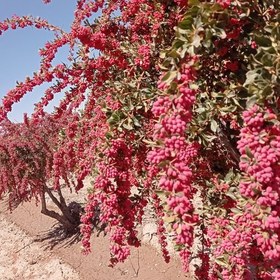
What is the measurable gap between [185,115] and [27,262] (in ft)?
29.5

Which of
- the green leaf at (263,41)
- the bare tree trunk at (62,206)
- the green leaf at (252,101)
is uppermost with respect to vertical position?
the green leaf at (263,41)

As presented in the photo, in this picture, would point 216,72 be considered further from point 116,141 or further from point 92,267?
point 92,267

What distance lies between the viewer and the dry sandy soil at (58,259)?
22.9 feet

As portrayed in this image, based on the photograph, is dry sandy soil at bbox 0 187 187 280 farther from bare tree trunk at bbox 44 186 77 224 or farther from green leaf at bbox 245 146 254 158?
green leaf at bbox 245 146 254 158

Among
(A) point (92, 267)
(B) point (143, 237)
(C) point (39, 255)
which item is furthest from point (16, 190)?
(B) point (143, 237)

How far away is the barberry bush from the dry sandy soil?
3077mm

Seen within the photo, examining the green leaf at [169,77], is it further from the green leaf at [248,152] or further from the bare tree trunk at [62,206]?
the bare tree trunk at [62,206]

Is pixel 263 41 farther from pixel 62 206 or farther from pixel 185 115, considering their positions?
pixel 62 206

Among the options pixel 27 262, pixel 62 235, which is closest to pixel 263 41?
pixel 27 262

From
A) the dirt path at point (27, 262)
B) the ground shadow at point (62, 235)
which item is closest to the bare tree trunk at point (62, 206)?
the ground shadow at point (62, 235)

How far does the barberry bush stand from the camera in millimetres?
1376

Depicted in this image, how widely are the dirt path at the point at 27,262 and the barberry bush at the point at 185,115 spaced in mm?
4798

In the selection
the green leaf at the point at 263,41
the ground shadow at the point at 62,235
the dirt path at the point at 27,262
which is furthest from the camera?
the ground shadow at the point at 62,235

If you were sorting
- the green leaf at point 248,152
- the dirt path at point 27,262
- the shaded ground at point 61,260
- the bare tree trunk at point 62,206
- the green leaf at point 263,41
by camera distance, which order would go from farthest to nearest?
1. the bare tree trunk at point 62,206
2. the dirt path at point 27,262
3. the shaded ground at point 61,260
4. the green leaf at point 263,41
5. the green leaf at point 248,152
